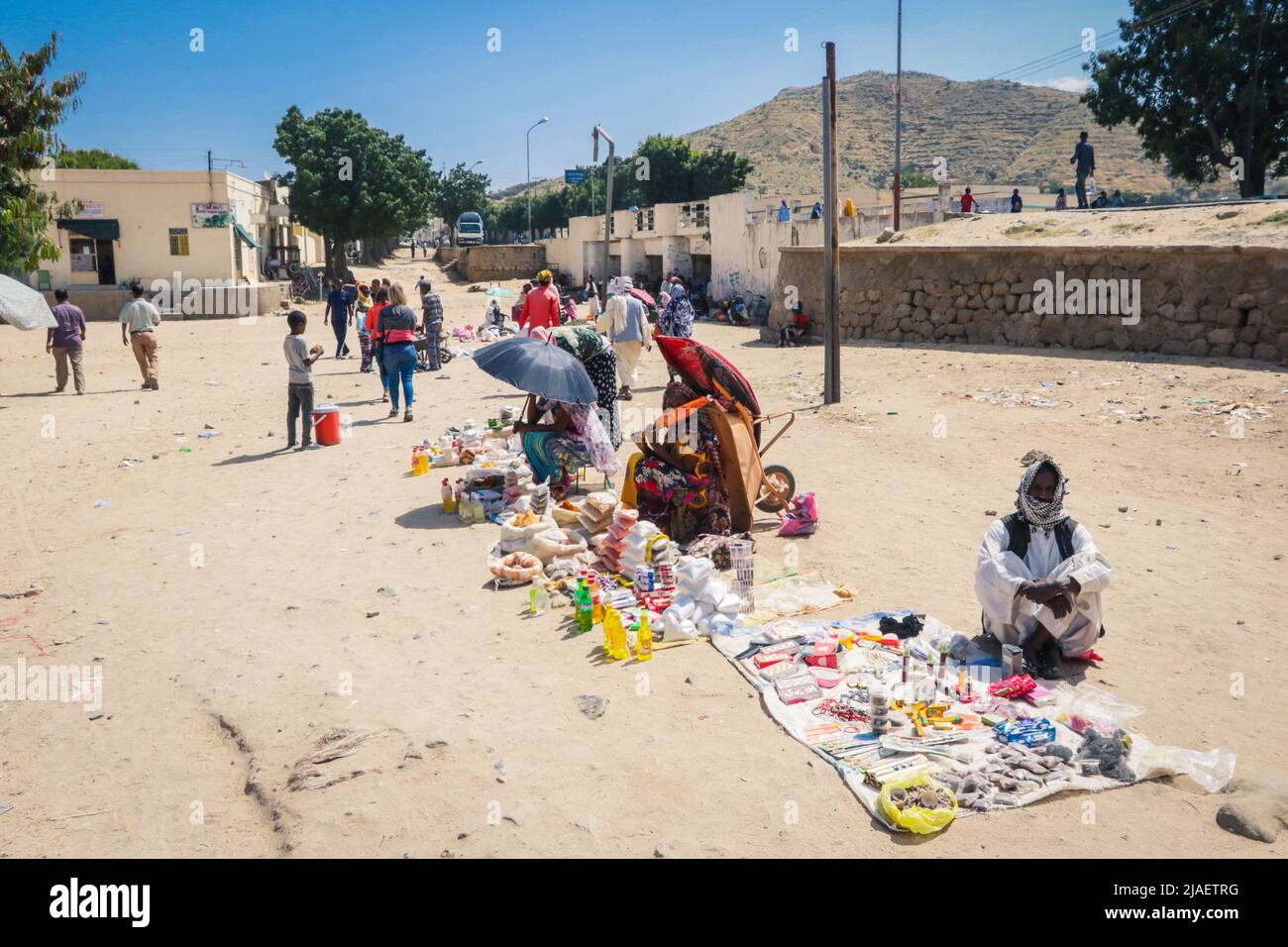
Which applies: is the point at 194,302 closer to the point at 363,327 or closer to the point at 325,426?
the point at 363,327

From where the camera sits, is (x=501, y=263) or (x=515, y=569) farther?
(x=501, y=263)

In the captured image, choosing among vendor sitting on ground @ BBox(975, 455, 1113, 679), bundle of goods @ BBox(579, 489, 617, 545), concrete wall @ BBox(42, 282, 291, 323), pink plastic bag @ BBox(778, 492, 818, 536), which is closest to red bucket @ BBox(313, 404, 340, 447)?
bundle of goods @ BBox(579, 489, 617, 545)

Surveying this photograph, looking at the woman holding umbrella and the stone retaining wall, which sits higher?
the stone retaining wall

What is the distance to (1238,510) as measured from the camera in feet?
25.7

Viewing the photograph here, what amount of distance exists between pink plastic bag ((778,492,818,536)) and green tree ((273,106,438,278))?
134 ft

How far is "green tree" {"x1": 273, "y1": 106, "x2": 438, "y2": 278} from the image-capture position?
4356 cm

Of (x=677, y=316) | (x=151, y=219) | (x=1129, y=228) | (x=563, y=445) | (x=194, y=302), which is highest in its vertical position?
(x=151, y=219)

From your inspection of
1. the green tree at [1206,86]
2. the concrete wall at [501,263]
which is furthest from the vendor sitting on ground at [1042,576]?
the concrete wall at [501,263]

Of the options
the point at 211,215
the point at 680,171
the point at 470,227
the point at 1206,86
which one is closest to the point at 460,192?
the point at 470,227

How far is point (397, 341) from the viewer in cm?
1153

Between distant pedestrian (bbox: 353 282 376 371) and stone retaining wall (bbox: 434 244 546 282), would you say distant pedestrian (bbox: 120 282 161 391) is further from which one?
stone retaining wall (bbox: 434 244 546 282)

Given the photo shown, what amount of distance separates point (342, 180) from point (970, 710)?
147 feet

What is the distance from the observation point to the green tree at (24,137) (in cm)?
1502
